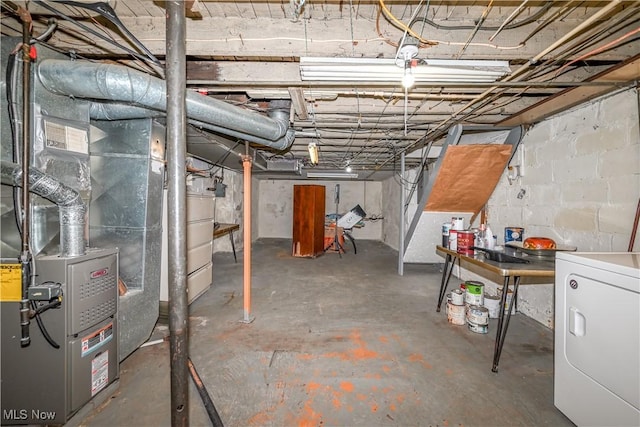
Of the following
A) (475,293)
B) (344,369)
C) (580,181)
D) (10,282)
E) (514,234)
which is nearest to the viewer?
(10,282)

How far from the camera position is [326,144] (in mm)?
3822

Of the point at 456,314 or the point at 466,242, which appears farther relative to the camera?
the point at 456,314

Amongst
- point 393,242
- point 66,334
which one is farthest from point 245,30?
point 393,242

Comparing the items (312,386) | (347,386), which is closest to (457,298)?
(347,386)

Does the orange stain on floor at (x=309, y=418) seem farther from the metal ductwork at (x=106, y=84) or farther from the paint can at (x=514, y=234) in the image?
the paint can at (x=514, y=234)

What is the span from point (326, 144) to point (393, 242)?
13.4ft

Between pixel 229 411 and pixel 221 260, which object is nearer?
pixel 229 411

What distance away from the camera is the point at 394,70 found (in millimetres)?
1616

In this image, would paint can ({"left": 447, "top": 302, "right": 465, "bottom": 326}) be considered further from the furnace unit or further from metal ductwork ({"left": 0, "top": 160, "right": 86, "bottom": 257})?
metal ductwork ({"left": 0, "top": 160, "right": 86, "bottom": 257})

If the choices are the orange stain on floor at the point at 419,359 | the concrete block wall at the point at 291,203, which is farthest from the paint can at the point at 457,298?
the concrete block wall at the point at 291,203

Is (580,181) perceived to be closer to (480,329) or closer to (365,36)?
(480,329)

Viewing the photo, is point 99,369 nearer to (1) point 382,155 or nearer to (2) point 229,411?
(2) point 229,411

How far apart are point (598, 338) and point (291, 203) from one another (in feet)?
25.3

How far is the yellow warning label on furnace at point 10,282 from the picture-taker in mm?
1224
